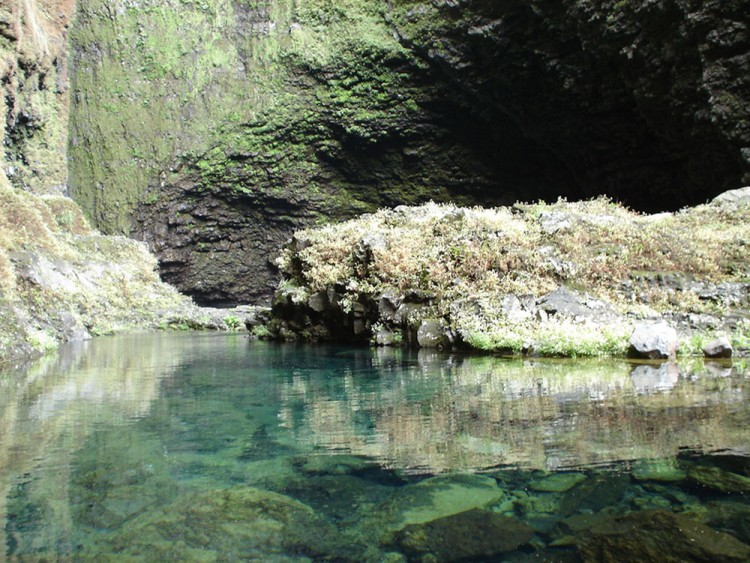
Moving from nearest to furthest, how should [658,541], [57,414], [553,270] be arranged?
1. [658,541]
2. [57,414]
3. [553,270]

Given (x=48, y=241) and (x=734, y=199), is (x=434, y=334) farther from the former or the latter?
(x=48, y=241)

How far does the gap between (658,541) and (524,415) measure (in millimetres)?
2116

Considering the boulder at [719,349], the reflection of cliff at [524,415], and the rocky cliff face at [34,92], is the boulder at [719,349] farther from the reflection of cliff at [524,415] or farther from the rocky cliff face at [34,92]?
the rocky cliff face at [34,92]

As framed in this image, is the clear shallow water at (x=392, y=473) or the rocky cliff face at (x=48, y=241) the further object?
the rocky cliff face at (x=48, y=241)

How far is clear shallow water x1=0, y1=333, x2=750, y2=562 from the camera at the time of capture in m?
2.25

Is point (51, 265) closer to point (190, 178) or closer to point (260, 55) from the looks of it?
point (190, 178)

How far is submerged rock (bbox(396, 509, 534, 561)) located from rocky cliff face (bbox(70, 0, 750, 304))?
22.2 metres

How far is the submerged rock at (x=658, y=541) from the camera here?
2.01 metres

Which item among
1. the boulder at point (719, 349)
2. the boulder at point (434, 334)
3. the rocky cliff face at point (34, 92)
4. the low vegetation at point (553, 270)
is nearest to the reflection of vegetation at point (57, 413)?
the boulder at point (434, 334)

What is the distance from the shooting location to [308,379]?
694cm

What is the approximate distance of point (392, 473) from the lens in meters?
3.07

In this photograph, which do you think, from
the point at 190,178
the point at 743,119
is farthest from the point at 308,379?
the point at 190,178

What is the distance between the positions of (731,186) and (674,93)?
3.67 meters

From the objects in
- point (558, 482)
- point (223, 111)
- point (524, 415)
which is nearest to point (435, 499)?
point (558, 482)
